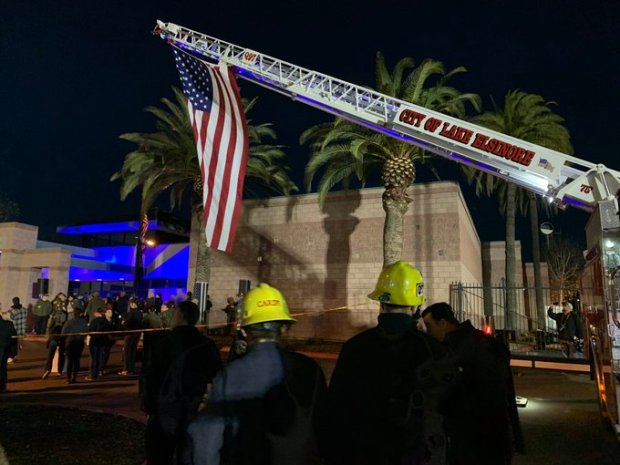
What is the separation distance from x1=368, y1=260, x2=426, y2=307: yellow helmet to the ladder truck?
4.62 metres

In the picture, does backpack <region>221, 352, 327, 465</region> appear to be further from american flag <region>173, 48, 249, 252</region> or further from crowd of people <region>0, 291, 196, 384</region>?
crowd of people <region>0, 291, 196, 384</region>

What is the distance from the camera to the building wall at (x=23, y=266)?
25203 mm

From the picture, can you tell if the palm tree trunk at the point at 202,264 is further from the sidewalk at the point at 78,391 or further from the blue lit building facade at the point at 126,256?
the blue lit building facade at the point at 126,256

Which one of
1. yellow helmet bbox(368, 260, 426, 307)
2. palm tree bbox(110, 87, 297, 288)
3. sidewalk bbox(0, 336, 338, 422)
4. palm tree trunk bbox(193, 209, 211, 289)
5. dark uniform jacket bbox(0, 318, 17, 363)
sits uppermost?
palm tree bbox(110, 87, 297, 288)

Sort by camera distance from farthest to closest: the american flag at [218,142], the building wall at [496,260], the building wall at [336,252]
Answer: the building wall at [496,260] < the building wall at [336,252] < the american flag at [218,142]

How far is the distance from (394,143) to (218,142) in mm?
10227

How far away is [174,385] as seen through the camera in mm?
3654

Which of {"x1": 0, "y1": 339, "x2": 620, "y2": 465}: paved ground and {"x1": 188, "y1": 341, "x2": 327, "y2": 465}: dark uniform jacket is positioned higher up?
{"x1": 188, "y1": 341, "x2": 327, "y2": 465}: dark uniform jacket

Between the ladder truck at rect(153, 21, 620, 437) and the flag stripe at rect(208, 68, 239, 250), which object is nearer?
the ladder truck at rect(153, 21, 620, 437)

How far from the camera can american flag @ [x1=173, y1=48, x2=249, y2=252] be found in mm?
7828

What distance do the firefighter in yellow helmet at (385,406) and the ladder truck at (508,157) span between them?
487 cm

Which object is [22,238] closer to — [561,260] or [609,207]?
[609,207]

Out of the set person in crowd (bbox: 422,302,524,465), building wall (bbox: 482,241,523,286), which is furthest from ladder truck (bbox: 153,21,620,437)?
building wall (bbox: 482,241,523,286)

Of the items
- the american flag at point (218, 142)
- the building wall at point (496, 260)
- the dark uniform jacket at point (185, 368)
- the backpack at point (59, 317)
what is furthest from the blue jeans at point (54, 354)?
the building wall at point (496, 260)
